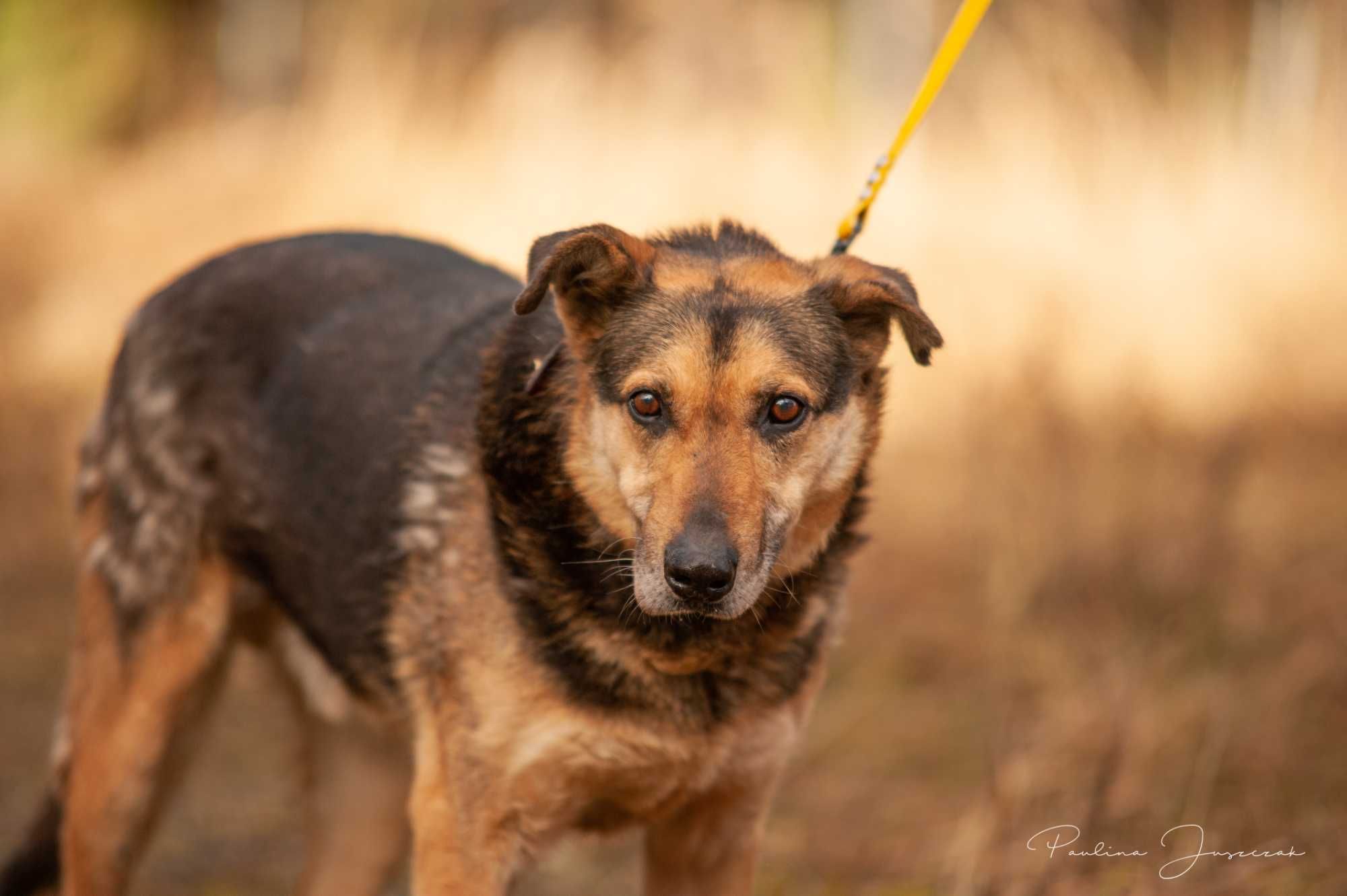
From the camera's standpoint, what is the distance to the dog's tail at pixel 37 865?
3896mm

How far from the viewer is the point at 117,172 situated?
940cm

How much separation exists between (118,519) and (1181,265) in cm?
561

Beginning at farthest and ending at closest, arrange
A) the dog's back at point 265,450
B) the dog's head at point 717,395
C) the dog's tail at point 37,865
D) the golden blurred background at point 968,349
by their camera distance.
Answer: the golden blurred background at point 968,349 < the dog's tail at point 37,865 < the dog's back at point 265,450 < the dog's head at point 717,395

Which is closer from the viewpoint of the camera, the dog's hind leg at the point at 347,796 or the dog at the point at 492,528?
the dog at the point at 492,528

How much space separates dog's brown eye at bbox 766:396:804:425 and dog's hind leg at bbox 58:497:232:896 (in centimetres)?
177

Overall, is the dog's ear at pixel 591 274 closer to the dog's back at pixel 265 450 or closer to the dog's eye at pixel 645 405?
the dog's eye at pixel 645 405

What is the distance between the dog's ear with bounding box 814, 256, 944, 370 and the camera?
9.86 ft

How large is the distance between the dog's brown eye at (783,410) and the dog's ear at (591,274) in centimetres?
43

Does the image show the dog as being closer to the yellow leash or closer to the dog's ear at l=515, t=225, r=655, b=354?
the dog's ear at l=515, t=225, r=655, b=354

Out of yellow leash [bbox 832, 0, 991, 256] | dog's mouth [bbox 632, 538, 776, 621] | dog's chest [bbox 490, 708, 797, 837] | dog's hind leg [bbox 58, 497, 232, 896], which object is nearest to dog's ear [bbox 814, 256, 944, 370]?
yellow leash [bbox 832, 0, 991, 256]

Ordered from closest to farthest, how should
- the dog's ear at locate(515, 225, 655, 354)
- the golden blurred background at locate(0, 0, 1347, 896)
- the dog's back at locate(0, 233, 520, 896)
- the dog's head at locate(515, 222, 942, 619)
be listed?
the dog's head at locate(515, 222, 942, 619), the dog's ear at locate(515, 225, 655, 354), the dog's back at locate(0, 233, 520, 896), the golden blurred background at locate(0, 0, 1347, 896)

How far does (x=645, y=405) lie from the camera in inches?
116
